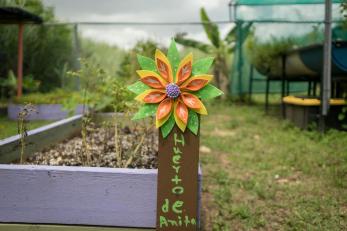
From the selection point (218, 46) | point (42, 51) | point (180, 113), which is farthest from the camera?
point (218, 46)

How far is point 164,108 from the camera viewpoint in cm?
202

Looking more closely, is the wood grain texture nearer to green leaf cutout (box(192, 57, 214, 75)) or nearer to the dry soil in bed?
the dry soil in bed

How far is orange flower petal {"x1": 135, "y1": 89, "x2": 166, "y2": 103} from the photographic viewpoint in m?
2.05

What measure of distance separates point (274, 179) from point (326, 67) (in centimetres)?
195

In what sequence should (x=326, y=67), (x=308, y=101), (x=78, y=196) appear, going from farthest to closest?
(x=308, y=101) → (x=326, y=67) → (x=78, y=196)

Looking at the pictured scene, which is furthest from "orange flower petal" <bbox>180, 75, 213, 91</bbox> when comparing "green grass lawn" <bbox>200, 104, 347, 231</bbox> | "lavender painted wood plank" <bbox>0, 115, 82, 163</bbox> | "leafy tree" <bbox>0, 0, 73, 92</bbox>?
"leafy tree" <bbox>0, 0, 73, 92</bbox>

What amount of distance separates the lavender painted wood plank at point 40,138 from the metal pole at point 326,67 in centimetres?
284

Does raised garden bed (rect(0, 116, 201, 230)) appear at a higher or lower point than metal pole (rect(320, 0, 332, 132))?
lower

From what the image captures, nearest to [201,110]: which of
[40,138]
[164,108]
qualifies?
[164,108]

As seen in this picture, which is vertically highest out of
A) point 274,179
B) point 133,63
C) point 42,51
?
point 42,51

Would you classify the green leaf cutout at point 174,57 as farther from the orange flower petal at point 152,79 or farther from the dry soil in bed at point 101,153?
the dry soil in bed at point 101,153

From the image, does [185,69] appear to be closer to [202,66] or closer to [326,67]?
[202,66]

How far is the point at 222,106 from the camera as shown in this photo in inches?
328

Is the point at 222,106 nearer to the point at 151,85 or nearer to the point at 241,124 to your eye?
the point at 241,124
